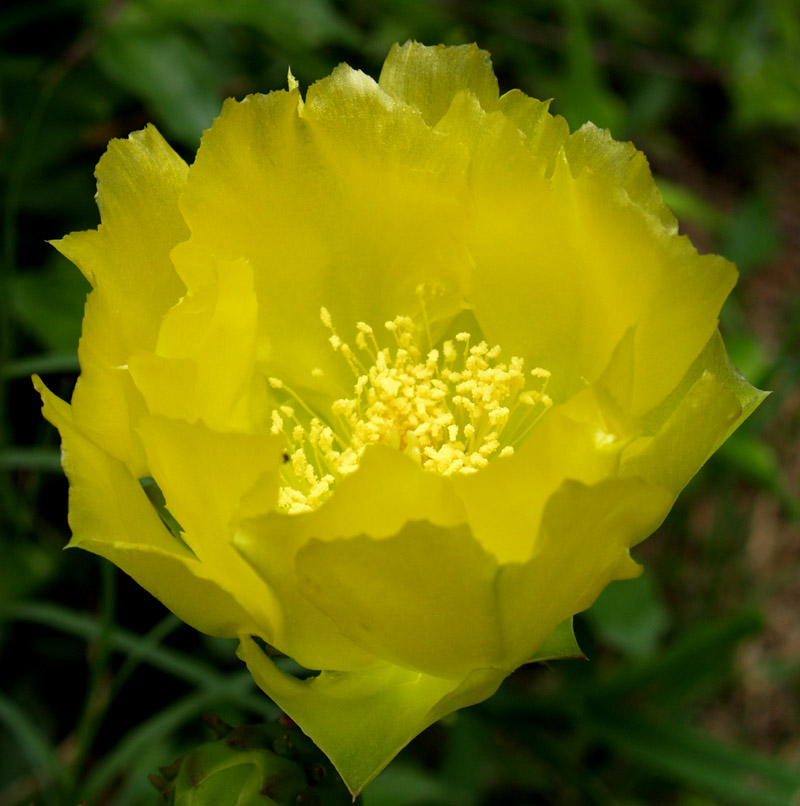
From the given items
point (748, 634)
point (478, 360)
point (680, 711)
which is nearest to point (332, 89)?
point (478, 360)

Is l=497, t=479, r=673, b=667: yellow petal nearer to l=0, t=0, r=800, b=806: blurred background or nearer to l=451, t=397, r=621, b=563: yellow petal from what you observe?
l=451, t=397, r=621, b=563: yellow petal

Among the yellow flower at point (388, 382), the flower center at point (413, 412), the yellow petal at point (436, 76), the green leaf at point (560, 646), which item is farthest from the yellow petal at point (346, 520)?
the yellow petal at point (436, 76)

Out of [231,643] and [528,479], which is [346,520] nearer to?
[528,479]

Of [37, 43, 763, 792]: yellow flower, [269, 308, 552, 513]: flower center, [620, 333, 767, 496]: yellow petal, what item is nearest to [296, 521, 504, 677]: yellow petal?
[37, 43, 763, 792]: yellow flower

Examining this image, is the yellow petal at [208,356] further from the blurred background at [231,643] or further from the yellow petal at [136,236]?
the blurred background at [231,643]

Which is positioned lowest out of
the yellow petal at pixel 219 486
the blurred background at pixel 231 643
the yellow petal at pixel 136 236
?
the blurred background at pixel 231 643

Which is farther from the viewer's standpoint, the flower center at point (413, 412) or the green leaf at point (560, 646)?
the flower center at point (413, 412)

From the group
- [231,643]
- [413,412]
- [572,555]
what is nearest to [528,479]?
[572,555]
